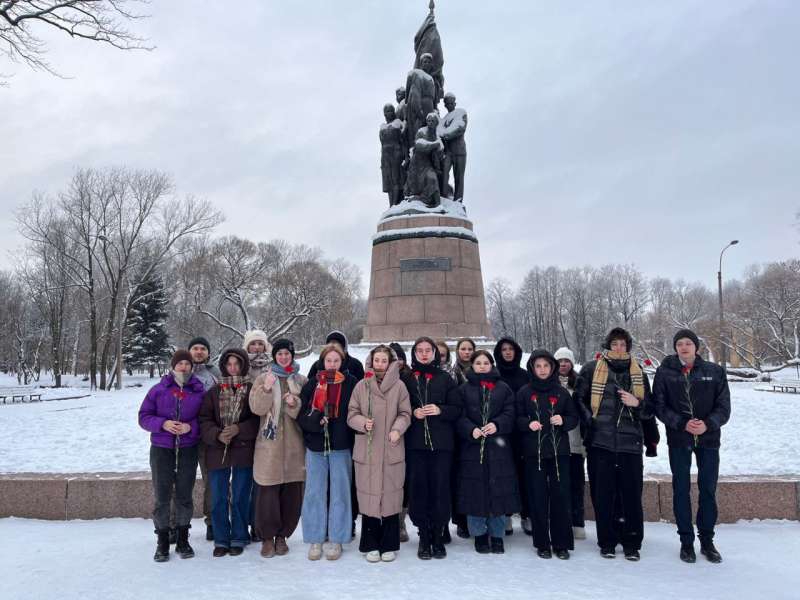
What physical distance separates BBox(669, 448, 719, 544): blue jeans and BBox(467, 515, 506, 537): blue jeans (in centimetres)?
128

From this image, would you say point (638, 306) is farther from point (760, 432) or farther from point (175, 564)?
point (175, 564)

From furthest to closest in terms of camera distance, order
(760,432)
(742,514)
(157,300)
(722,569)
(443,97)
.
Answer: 1. (157,300)
2. (443,97)
3. (760,432)
4. (742,514)
5. (722,569)

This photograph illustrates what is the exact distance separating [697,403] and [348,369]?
2.66 meters

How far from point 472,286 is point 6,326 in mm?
41251

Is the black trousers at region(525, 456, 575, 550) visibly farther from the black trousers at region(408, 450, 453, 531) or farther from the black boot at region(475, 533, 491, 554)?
the black trousers at region(408, 450, 453, 531)

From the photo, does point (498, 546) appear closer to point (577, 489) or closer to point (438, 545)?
point (438, 545)

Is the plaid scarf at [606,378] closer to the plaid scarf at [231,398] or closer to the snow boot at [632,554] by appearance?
the snow boot at [632,554]

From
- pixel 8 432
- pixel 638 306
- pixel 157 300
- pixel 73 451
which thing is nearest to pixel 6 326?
pixel 157 300

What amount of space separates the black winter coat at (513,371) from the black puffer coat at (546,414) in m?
0.41

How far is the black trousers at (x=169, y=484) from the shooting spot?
3.99m

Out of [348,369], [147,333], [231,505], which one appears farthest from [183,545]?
[147,333]

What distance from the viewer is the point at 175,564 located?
3840 millimetres

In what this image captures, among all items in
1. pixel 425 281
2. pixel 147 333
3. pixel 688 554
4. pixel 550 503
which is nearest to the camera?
pixel 688 554

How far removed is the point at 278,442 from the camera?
4082mm
